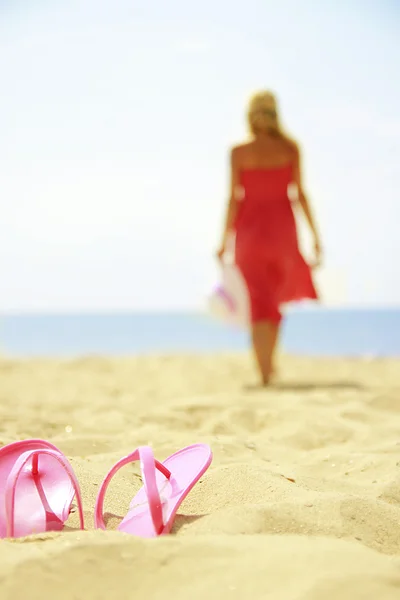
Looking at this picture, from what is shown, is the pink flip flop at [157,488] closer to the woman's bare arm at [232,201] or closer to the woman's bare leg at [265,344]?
the woman's bare leg at [265,344]

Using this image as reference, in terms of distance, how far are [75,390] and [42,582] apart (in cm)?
327

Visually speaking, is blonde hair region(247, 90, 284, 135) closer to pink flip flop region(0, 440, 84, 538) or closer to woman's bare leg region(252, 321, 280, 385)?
woman's bare leg region(252, 321, 280, 385)

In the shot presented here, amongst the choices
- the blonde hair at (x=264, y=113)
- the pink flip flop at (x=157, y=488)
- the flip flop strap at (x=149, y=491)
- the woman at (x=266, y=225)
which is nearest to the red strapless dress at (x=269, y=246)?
the woman at (x=266, y=225)

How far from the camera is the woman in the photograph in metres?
4.61

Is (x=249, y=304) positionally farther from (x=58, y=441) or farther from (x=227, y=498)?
(x=227, y=498)

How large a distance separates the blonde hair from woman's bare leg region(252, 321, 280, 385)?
131 cm

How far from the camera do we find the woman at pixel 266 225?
4.61 metres

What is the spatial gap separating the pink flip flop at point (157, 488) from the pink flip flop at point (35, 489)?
110 mm

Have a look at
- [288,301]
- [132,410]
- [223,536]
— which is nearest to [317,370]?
[288,301]

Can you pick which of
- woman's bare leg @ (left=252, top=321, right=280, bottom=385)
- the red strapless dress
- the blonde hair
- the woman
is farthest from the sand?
the blonde hair

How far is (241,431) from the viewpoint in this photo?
9.26 feet

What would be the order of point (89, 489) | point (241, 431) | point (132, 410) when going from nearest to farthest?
point (89, 489)
point (241, 431)
point (132, 410)

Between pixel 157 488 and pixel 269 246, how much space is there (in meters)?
3.27

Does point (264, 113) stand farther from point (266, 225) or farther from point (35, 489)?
point (35, 489)
